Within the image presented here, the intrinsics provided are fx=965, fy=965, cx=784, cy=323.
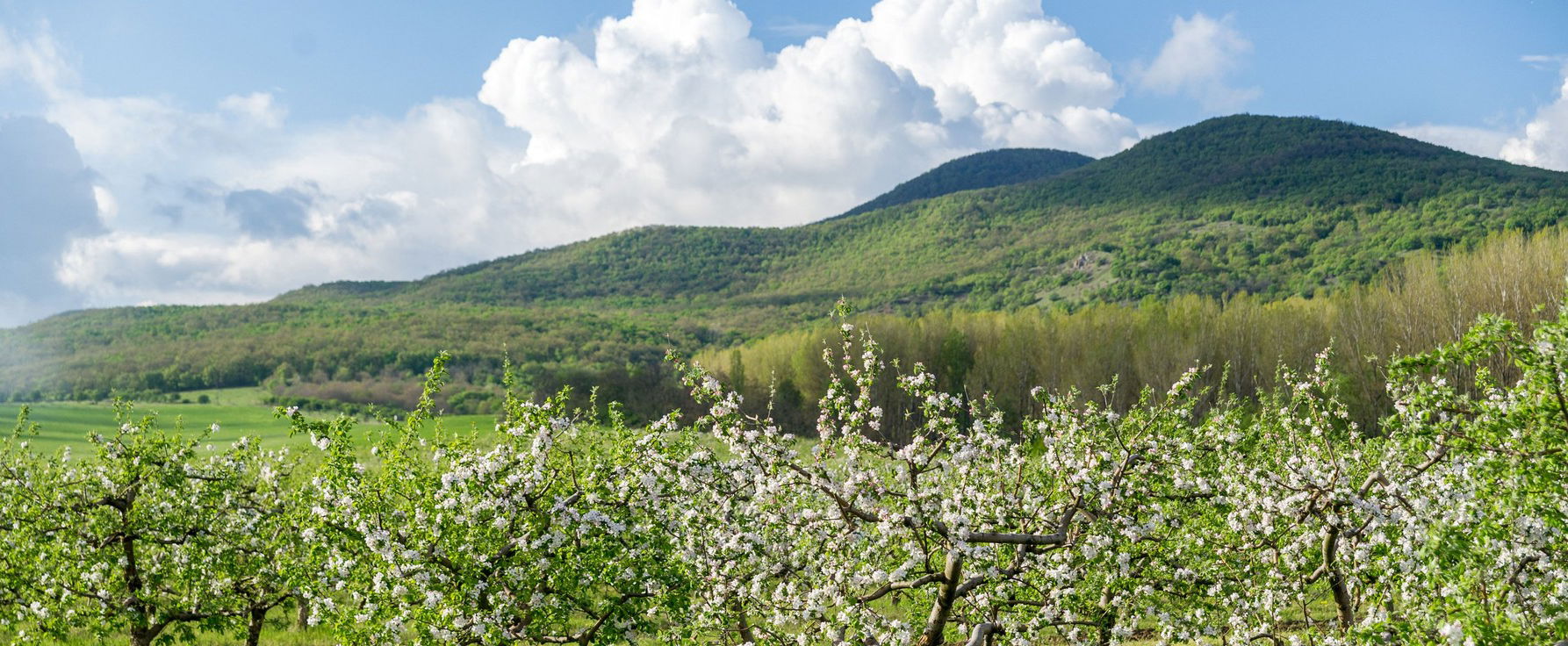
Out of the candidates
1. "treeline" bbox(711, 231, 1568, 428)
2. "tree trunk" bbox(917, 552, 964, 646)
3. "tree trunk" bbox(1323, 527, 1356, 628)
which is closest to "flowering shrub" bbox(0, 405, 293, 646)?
"tree trunk" bbox(917, 552, 964, 646)

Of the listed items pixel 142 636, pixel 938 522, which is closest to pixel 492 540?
pixel 938 522

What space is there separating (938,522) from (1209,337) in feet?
229

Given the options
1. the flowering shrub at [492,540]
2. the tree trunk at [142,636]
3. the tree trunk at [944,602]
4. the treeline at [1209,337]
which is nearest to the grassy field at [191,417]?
the treeline at [1209,337]

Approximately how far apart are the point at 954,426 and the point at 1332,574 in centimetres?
536

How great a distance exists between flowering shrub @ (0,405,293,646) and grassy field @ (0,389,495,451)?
66165 mm

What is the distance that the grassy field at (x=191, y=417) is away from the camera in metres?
90.6

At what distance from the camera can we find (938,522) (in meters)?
9.19

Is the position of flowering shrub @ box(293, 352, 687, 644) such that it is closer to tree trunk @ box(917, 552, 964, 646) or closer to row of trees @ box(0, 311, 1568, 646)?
row of trees @ box(0, 311, 1568, 646)

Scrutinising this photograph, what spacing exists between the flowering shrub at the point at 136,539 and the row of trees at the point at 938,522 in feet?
14.1

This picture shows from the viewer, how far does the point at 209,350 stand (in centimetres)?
16925

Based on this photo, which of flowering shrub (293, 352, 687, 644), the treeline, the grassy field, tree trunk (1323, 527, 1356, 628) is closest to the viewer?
flowering shrub (293, 352, 687, 644)

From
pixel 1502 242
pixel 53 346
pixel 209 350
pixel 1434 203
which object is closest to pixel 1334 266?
pixel 1434 203

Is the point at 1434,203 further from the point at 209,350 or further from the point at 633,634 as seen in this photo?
the point at 209,350

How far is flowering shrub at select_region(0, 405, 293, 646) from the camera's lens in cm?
1501
